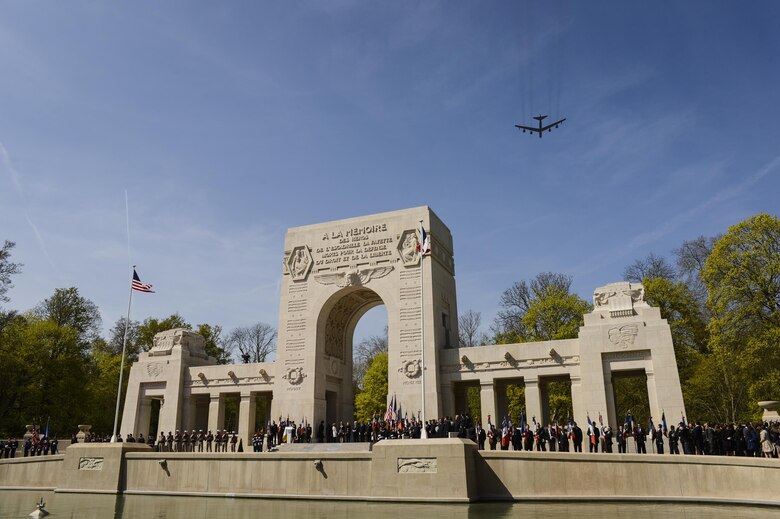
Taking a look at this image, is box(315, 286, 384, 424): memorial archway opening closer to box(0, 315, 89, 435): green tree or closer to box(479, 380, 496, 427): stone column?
box(479, 380, 496, 427): stone column

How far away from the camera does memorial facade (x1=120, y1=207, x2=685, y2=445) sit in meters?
28.2

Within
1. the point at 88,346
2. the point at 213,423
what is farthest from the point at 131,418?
the point at 88,346

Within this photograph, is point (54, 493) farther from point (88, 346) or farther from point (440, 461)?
point (88, 346)

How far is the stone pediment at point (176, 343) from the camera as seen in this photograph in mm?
39719

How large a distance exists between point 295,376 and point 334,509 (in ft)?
59.1

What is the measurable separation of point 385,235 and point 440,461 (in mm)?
18883

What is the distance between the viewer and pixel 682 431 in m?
20.2

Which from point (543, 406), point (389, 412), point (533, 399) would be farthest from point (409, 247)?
point (543, 406)

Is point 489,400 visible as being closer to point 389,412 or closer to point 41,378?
point 389,412

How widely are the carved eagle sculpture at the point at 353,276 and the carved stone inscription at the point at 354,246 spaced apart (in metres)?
0.63

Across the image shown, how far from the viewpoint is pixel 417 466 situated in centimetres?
1825

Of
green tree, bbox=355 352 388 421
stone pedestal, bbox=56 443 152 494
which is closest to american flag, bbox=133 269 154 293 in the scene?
stone pedestal, bbox=56 443 152 494

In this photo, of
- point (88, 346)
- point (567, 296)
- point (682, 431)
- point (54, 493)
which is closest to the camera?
point (682, 431)

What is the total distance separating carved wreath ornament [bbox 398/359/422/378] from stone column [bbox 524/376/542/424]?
5807 millimetres
